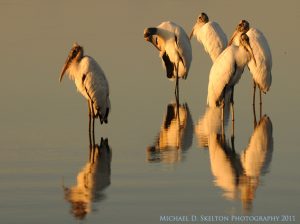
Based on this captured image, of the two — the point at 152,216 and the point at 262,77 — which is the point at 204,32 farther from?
the point at 152,216

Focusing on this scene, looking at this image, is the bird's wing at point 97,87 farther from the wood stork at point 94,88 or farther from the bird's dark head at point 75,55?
the bird's dark head at point 75,55

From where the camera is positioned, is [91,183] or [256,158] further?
[256,158]

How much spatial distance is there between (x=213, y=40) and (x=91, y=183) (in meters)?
9.82

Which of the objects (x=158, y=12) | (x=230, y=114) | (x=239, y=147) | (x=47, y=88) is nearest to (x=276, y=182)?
(x=239, y=147)

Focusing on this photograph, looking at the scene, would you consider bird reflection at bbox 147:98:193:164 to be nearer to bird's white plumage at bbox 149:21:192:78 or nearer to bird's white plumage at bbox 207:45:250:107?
bird's white plumage at bbox 207:45:250:107

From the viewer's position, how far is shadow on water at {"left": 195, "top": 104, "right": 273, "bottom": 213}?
1341cm

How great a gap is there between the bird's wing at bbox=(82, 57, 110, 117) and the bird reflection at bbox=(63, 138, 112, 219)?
1.29 m

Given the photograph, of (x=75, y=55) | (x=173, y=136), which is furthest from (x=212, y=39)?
(x=173, y=136)

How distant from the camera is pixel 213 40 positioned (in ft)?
76.7

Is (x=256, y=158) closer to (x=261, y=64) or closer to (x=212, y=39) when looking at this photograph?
(x=261, y=64)

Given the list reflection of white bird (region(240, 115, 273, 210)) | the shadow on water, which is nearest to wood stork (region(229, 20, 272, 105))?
the shadow on water

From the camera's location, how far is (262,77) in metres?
20.1

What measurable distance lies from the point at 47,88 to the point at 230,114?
3.85 m

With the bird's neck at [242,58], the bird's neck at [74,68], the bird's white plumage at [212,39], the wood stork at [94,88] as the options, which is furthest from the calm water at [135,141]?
the bird's neck at [242,58]
